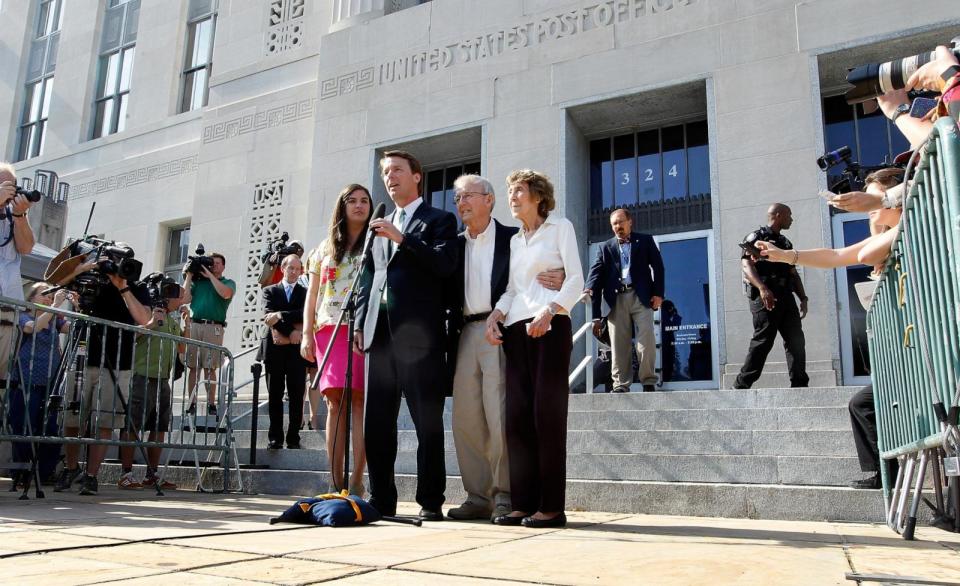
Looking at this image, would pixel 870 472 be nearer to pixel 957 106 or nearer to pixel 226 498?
pixel 957 106

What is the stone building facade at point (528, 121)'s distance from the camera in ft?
30.8

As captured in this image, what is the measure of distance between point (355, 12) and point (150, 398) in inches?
358

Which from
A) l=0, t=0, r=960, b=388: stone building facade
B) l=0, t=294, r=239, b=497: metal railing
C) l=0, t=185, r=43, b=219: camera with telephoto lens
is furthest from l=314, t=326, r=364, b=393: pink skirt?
l=0, t=0, r=960, b=388: stone building facade

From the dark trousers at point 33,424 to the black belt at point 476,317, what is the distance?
3036 mm

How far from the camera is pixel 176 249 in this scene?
15.9 meters

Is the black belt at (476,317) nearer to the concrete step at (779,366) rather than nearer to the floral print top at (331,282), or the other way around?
the floral print top at (331,282)

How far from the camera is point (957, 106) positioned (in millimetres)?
2293

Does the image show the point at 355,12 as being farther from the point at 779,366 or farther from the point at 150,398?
the point at 779,366

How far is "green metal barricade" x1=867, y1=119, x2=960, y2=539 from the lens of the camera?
219 cm

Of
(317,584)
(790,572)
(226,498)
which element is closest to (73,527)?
(317,584)

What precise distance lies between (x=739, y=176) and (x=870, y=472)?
19.2 feet

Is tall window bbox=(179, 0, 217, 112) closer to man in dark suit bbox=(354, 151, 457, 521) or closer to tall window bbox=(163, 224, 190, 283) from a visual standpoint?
tall window bbox=(163, 224, 190, 283)

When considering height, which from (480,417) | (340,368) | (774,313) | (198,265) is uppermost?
(198,265)

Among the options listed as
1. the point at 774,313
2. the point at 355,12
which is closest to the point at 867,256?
the point at 774,313
